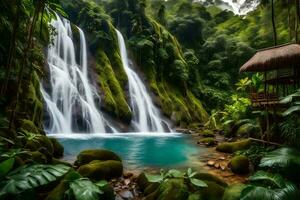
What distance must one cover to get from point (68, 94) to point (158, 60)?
41.4 ft

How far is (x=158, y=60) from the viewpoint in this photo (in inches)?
1142

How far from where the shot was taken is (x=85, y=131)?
17.6 m

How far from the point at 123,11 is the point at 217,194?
1112 inches

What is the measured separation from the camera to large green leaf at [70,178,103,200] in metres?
3.85

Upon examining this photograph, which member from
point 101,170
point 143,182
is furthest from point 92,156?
point 143,182

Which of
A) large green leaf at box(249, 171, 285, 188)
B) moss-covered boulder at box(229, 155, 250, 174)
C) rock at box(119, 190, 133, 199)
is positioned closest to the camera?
large green leaf at box(249, 171, 285, 188)

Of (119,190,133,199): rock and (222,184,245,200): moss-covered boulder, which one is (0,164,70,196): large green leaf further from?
(222,184,245,200): moss-covered boulder

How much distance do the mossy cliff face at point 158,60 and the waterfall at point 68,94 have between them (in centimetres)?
683

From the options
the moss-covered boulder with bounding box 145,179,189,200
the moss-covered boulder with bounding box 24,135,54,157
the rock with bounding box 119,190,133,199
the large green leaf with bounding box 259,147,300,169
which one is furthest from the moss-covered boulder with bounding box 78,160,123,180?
the large green leaf with bounding box 259,147,300,169

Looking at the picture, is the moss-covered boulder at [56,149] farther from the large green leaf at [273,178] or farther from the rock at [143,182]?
the large green leaf at [273,178]

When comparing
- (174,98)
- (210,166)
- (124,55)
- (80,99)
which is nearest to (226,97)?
(174,98)

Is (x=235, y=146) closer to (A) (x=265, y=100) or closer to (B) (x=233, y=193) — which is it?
(A) (x=265, y=100)

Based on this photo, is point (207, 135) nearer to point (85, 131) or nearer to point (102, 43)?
point (85, 131)

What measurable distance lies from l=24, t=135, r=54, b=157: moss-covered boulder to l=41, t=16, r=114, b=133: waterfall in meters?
7.29
